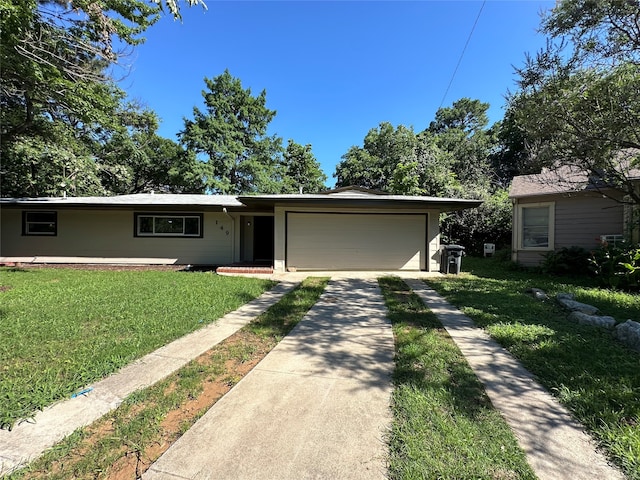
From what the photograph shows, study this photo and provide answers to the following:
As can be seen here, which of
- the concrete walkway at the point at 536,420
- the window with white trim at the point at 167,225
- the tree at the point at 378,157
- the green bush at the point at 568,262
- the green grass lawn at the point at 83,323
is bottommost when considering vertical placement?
the concrete walkway at the point at 536,420

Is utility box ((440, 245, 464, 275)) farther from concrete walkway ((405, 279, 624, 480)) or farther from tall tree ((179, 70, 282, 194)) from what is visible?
tall tree ((179, 70, 282, 194))

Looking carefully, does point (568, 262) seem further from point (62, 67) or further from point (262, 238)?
point (62, 67)

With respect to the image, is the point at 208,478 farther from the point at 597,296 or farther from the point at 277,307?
the point at 597,296

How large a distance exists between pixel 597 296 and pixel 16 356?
9.31 meters

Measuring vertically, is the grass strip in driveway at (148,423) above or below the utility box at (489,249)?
below

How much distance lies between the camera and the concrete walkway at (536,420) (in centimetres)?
175

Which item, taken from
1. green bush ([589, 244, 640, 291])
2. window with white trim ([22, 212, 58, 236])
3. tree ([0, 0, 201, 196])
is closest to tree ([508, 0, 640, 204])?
green bush ([589, 244, 640, 291])

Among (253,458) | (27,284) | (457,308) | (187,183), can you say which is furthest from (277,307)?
(187,183)

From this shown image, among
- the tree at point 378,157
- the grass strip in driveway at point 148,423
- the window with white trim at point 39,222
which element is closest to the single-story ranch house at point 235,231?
the window with white trim at point 39,222

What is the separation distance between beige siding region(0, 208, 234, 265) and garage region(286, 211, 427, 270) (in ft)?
12.5

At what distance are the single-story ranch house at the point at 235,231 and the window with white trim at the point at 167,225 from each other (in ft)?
0.13

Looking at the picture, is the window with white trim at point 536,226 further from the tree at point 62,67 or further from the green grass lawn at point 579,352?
the tree at point 62,67

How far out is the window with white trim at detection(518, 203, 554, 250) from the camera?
9.97m

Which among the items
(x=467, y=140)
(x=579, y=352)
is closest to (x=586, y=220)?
(x=579, y=352)
